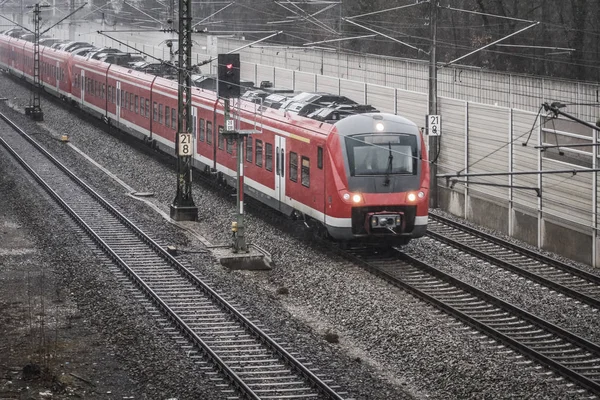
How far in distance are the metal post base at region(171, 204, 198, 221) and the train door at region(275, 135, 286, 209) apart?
11.3 feet

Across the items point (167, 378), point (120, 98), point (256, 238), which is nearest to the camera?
point (167, 378)

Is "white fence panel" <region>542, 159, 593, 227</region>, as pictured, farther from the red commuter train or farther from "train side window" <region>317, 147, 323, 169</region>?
"train side window" <region>317, 147, 323, 169</region>

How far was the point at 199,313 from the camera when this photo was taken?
64.3ft

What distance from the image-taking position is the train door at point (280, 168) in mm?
25719

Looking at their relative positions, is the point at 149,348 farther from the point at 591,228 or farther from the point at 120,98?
the point at 120,98

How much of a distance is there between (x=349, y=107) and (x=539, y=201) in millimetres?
5620

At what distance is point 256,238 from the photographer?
26.3 m

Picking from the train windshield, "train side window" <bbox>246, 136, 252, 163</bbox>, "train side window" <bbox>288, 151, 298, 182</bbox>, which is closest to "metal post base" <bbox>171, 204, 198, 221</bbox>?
"train side window" <bbox>246, 136, 252, 163</bbox>

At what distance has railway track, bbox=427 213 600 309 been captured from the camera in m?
21.4

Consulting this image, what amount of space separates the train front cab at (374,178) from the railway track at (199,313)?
11.2ft

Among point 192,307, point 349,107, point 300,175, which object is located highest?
point 349,107

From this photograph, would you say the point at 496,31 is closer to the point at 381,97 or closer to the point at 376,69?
the point at 376,69

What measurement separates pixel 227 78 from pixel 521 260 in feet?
25.6

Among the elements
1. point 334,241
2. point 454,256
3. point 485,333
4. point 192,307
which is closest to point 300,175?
point 334,241
